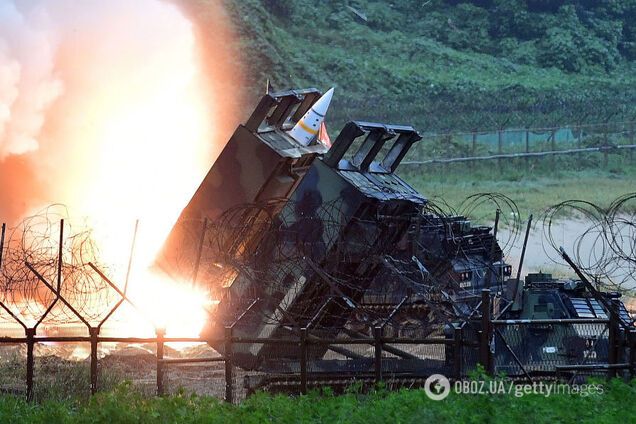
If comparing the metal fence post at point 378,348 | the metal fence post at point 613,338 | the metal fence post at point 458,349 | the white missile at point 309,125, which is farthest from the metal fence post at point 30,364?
the white missile at point 309,125

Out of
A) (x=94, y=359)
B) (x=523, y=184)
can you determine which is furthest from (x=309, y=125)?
(x=523, y=184)

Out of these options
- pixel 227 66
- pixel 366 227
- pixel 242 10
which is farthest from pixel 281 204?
pixel 242 10

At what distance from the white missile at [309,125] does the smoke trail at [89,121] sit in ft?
16.0

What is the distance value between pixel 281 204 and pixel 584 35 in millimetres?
41303

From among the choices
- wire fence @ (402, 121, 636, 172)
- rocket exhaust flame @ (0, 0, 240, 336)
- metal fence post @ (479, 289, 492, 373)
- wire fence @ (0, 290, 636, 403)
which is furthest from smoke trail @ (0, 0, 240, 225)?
wire fence @ (402, 121, 636, 172)

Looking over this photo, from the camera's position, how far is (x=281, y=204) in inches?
837

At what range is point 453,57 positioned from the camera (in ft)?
195

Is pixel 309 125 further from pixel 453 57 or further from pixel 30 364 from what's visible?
pixel 453 57

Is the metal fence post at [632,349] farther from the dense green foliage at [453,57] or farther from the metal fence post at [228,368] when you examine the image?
the dense green foliage at [453,57]

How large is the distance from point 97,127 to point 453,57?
100 feet

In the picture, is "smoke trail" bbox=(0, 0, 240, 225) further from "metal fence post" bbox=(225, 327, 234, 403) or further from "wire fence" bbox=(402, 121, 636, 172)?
"wire fence" bbox=(402, 121, 636, 172)

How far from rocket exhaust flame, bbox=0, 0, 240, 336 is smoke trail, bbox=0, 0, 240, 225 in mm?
23

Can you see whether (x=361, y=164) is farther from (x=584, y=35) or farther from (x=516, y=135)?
(x=584, y=35)

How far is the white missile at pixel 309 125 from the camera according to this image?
22.7 meters
